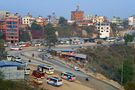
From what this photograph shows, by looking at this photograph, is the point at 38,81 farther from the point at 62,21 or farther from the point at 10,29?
the point at 62,21

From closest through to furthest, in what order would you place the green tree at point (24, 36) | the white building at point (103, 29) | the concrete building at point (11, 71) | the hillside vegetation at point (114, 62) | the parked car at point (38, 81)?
the concrete building at point (11, 71), the parked car at point (38, 81), the hillside vegetation at point (114, 62), the green tree at point (24, 36), the white building at point (103, 29)

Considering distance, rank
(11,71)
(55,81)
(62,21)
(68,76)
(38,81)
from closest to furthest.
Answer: (11,71) < (38,81) < (55,81) < (68,76) < (62,21)

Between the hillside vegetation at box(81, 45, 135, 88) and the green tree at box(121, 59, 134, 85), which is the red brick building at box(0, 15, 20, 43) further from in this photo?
the green tree at box(121, 59, 134, 85)

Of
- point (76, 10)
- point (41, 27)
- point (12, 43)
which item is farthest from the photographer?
point (76, 10)

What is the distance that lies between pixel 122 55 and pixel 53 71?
18.3 metres

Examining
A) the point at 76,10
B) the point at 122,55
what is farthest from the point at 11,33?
the point at 76,10

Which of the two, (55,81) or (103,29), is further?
(103,29)

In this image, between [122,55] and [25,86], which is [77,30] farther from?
[25,86]

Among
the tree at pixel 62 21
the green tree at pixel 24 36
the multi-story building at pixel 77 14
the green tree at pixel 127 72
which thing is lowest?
the green tree at pixel 127 72

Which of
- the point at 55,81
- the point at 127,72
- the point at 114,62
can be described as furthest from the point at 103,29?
the point at 55,81

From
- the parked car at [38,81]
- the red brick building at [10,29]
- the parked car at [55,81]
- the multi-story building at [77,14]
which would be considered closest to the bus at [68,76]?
the parked car at [55,81]

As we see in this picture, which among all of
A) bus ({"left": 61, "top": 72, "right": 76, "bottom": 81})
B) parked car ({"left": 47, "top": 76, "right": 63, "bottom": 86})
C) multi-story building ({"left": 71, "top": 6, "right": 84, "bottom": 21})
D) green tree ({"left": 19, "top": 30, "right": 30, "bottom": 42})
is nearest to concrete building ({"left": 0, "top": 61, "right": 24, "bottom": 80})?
parked car ({"left": 47, "top": 76, "right": 63, "bottom": 86})

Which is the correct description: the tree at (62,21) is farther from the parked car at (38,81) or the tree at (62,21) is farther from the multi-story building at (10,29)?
the parked car at (38,81)

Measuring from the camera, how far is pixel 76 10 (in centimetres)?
6931
